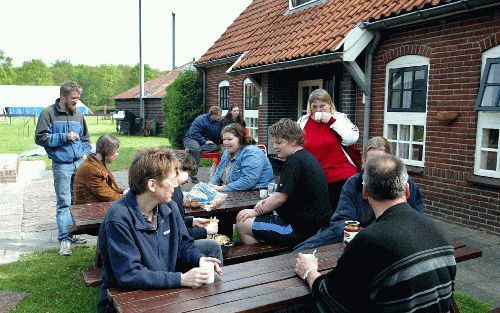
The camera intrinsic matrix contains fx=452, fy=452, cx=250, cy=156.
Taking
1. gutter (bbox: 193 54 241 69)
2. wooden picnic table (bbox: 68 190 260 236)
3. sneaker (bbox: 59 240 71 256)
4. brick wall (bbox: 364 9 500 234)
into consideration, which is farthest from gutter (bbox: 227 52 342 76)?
sneaker (bbox: 59 240 71 256)

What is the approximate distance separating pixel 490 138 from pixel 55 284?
219 inches

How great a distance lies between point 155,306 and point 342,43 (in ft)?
20.0

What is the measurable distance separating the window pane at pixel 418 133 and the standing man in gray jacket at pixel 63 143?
4.96 m

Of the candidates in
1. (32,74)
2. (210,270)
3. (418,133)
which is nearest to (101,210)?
(210,270)

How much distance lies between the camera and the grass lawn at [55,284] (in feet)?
12.7

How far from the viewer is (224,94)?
48.4 feet

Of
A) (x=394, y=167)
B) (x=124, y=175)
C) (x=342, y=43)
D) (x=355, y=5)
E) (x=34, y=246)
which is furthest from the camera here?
(x=124, y=175)

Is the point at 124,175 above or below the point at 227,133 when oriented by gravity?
below

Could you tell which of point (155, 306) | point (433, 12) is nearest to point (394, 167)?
point (155, 306)

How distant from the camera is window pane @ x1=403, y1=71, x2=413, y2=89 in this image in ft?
23.4

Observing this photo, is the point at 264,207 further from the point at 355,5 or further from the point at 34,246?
the point at 355,5

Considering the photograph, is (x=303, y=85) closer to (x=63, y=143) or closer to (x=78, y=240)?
(x=63, y=143)

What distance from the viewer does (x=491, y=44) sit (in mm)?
5816

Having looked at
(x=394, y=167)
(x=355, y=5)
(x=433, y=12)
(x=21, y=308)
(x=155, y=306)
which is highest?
(x=355, y=5)
